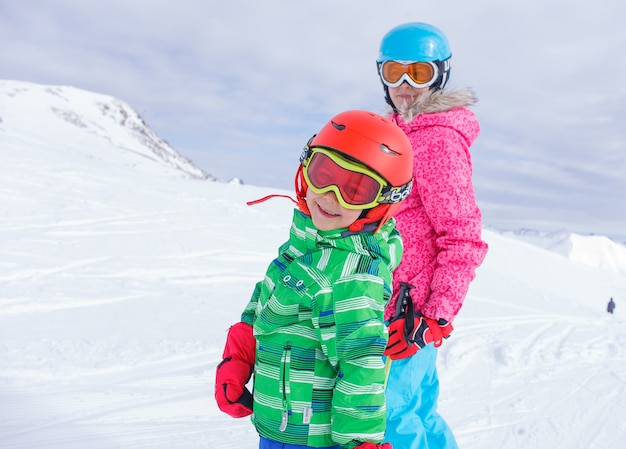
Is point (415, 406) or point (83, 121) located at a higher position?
point (415, 406)

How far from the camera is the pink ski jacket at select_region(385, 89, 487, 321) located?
2.10m

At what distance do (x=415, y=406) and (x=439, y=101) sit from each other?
1.35 meters

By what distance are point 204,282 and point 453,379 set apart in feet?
13.6

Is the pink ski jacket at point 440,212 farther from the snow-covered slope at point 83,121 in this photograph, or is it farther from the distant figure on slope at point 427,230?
the snow-covered slope at point 83,121

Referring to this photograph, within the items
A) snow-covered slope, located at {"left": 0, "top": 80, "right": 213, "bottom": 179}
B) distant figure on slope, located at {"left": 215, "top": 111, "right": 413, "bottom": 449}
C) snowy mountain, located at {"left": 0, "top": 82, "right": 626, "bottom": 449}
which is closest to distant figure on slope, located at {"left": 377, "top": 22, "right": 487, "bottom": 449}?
distant figure on slope, located at {"left": 215, "top": 111, "right": 413, "bottom": 449}

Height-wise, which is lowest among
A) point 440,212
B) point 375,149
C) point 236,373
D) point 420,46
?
point 236,373

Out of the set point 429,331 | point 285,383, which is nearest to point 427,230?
point 429,331

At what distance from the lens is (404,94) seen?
2398 mm

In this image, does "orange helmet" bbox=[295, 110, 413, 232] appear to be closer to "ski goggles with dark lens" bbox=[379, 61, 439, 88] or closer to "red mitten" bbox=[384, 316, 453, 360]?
"red mitten" bbox=[384, 316, 453, 360]

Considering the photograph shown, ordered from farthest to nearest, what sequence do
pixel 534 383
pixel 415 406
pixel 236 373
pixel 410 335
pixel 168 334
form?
pixel 168 334, pixel 534 383, pixel 415 406, pixel 410 335, pixel 236 373

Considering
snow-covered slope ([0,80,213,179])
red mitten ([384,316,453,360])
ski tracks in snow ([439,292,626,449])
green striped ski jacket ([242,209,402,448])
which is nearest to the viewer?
green striped ski jacket ([242,209,402,448])

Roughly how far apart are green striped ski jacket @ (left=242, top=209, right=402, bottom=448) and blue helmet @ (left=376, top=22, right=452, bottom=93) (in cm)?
91

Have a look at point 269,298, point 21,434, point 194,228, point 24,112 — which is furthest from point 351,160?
point 24,112

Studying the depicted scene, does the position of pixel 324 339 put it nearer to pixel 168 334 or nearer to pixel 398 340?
pixel 398 340
